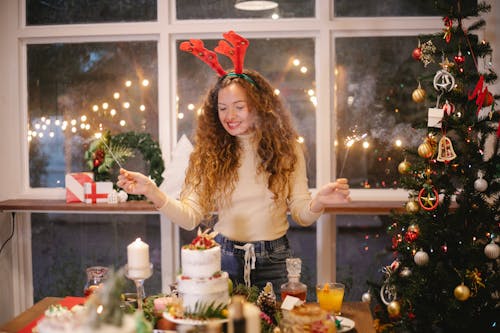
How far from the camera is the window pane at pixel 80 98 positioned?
3455 mm

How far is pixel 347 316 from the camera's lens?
1983 millimetres

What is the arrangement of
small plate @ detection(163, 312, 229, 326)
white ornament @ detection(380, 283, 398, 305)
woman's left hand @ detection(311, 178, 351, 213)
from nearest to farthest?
small plate @ detection(163, 312, 229, 326), woman's left hand @ detection(311, 178, 351, 213), white ornament @ detection(380, 283, 398, 305)

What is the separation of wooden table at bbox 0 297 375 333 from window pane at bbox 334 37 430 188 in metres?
1.37

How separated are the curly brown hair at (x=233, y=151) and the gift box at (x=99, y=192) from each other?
855 millimetres

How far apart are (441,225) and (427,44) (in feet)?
2.76

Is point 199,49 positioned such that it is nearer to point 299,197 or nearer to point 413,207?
point 299,197

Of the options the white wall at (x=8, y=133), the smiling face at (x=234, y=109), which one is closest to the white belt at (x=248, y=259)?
the smiling face at (x=234, y=109)

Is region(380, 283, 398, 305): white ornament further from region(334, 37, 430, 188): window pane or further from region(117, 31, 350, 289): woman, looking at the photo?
region(334, 37, 430, 188): window pane

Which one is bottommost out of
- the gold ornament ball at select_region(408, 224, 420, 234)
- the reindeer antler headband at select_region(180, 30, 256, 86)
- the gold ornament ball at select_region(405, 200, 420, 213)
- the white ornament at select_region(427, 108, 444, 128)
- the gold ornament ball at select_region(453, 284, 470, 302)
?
the gold ornament ball at select_region(453, 284, 470, 302)

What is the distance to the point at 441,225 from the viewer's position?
247 cm

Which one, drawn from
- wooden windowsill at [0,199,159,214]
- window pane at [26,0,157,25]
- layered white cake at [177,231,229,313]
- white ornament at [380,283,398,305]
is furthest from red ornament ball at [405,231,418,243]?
window pane at [26,0,157,25]

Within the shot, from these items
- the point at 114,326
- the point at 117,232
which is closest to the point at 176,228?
the point at 117,232

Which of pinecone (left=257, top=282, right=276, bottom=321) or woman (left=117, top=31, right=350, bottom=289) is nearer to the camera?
pinecone (left=257, top=282, right=276, bottom=321)

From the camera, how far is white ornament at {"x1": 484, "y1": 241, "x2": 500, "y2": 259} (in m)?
2.33
